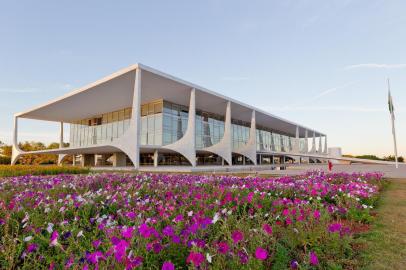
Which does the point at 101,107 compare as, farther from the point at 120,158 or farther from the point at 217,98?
the point at 217,98

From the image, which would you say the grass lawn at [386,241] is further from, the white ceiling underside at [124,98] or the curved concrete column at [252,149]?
the curved concrete column at [252,149]

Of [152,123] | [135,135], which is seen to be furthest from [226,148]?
[135,135]

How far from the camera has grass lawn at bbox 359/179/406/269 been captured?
9.72 ft

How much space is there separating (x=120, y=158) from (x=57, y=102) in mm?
12178

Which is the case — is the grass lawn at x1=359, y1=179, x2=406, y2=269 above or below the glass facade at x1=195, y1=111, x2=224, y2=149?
below

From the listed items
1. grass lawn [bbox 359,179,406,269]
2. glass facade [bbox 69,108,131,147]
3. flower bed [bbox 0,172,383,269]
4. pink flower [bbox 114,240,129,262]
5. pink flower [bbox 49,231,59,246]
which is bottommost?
grass lawn [bbox 359,179,406,269]

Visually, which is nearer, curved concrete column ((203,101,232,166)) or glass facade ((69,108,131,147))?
curved concrete column ((203,101,232,166))

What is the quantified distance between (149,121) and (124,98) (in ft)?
14.8

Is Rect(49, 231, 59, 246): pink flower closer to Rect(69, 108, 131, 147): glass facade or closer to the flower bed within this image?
the flower bed

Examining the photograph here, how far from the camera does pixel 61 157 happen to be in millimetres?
46281

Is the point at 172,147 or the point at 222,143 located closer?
the point at 172,147

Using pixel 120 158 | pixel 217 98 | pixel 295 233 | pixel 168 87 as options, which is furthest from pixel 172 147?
pixel 295 233

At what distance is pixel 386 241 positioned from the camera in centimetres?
364

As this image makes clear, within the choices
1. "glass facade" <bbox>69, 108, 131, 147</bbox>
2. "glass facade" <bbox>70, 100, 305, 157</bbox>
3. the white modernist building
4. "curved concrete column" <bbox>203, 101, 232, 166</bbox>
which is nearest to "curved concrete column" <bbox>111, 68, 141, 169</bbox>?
the white modernist building
